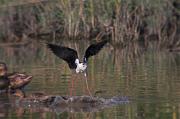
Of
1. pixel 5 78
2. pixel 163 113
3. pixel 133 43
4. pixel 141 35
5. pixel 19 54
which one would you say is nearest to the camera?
pixel 163 113

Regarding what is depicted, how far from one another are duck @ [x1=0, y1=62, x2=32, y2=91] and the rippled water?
263 millimetres

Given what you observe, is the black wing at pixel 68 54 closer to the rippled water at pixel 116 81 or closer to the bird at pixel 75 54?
the bird at pixel 75 54

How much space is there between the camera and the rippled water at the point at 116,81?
49.1 feet

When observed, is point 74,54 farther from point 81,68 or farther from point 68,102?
point 68,102

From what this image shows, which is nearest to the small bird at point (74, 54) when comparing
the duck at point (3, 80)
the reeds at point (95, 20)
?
the duck at point (3, 80)

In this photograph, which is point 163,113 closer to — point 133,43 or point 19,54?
point 19,54

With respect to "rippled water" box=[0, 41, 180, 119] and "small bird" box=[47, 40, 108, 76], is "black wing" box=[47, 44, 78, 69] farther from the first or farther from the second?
"rippled water" box=[0, 41, 180, 119]

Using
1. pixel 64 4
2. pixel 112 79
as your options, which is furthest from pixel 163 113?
pixel 64 4

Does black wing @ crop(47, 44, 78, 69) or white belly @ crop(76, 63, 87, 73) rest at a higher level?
black wing @ crop(47, 44, 78, 69)

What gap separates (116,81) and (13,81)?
234 cm

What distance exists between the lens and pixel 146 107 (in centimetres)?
1525

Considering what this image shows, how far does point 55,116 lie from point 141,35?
1909 cm

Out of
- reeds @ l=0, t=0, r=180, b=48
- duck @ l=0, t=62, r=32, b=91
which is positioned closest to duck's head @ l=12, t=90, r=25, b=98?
duck @ l=0, t=62, r=32, b=91

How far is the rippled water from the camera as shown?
1496cm
